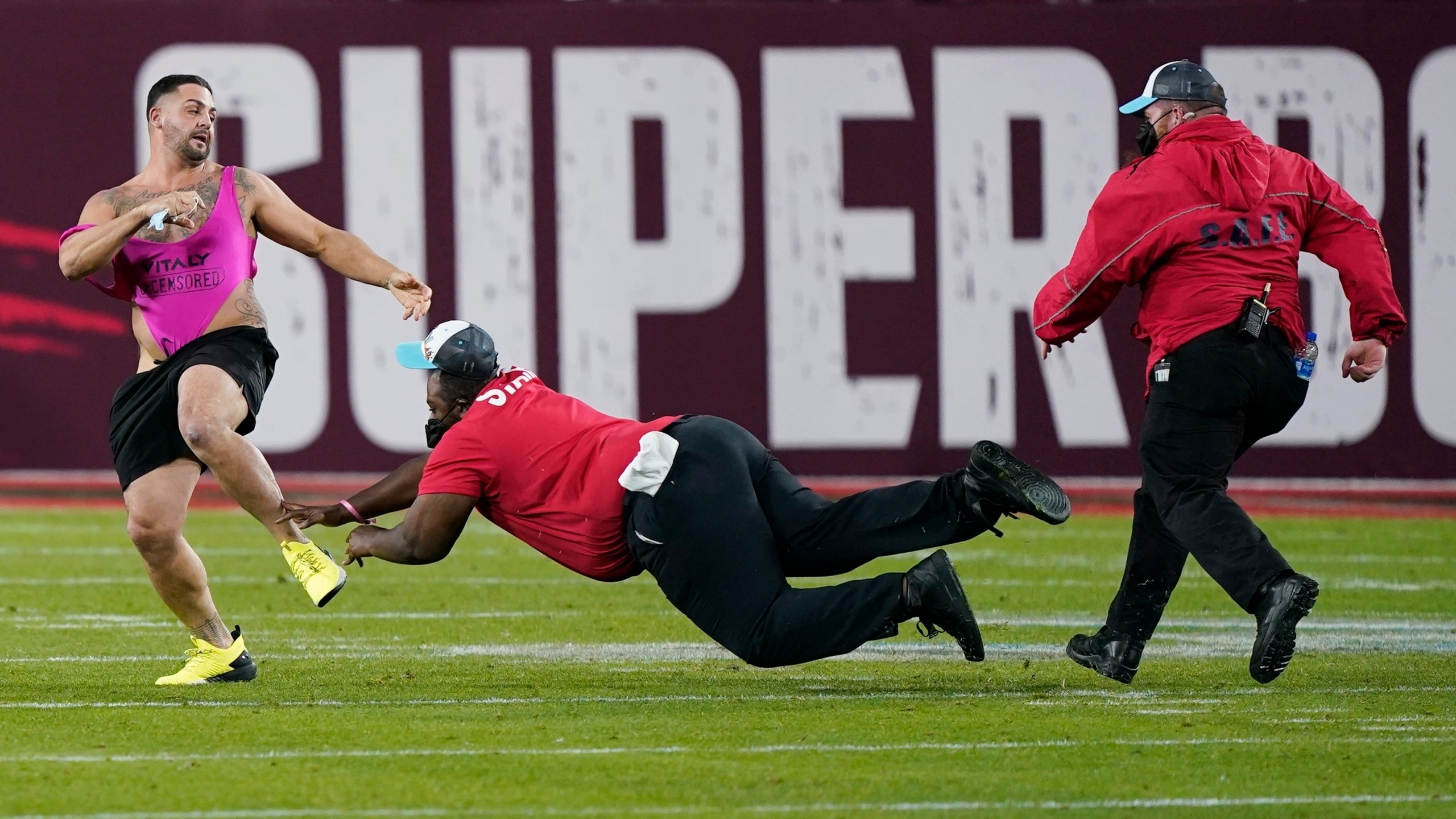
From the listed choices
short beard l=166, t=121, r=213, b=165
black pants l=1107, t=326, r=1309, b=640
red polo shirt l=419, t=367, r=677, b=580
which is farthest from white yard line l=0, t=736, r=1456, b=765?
short beard l=166, t=121, r=213, b=165

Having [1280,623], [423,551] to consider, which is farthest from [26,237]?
[1280,623]

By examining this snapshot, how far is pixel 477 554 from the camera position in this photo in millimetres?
12188

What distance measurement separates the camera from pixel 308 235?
24.1ft

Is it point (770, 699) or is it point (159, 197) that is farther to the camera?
point (159, 197)

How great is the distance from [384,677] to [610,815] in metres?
2.51

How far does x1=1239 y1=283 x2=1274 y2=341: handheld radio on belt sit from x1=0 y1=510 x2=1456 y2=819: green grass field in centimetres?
116

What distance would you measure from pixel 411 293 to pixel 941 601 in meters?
2.19

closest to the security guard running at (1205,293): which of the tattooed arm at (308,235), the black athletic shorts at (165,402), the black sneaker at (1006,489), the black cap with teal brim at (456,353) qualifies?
the black sneaker at (1006,489)

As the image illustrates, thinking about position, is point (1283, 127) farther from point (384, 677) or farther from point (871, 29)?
point (384, 677)

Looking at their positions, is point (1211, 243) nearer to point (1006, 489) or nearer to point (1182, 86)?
point (1182, 86)

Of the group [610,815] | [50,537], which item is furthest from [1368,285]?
[50,537]

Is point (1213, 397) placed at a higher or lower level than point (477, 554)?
higher

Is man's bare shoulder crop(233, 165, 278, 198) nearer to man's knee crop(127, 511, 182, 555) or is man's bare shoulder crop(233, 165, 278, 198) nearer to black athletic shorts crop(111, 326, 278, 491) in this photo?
black athletic shorts crop(111, 326, 278, 491)

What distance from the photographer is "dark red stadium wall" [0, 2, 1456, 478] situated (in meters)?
15.5
